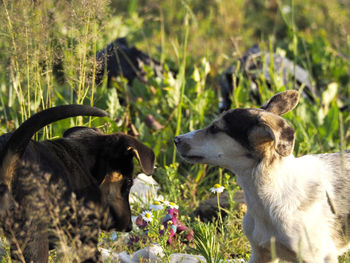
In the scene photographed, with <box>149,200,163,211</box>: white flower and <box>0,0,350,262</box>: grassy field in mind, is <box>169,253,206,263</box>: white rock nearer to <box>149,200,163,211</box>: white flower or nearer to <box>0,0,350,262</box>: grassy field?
<box>0,0,350,262</box>: grassy field

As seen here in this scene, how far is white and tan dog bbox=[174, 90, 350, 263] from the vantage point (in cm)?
345

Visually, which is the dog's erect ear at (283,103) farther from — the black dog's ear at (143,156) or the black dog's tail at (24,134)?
the black dog's tail at (24,134)

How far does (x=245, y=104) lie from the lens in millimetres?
6199

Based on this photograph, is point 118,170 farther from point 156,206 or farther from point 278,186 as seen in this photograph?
point 278,186

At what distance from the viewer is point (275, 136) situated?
10.9 feet

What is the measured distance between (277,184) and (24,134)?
5.16ft

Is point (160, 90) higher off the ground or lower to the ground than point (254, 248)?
higher

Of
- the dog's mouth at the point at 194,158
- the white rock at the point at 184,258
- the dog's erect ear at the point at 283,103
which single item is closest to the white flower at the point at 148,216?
the white rock at the point at 184,258

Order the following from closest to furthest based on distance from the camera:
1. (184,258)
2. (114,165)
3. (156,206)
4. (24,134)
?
1. (24,134)
2. (114,165)
3. (184,258)
4. (156,206)

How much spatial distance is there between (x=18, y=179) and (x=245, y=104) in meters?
3.58

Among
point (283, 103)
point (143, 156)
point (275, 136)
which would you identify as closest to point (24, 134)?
point (143, 156)

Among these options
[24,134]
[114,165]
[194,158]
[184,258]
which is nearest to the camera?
[24,134]

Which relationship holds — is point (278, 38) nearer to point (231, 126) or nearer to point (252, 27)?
point (252, 27)

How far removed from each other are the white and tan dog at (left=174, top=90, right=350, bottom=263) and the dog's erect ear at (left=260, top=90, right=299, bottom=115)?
355 millimetres
